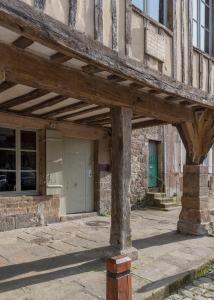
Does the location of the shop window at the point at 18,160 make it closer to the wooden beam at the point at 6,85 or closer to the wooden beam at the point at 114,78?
the wooden beam at the point at 6,85

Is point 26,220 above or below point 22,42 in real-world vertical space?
below

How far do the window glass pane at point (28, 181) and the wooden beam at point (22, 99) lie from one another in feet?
5.54

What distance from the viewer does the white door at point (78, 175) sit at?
26.0 ft

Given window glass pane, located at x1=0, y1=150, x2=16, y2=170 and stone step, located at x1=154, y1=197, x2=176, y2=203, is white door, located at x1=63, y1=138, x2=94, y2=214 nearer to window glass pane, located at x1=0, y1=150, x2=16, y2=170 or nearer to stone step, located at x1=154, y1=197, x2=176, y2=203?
window glass pane, located at x1=0, y1=150, x2=16, y2=170

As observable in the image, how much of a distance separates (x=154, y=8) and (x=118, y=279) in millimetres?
4709

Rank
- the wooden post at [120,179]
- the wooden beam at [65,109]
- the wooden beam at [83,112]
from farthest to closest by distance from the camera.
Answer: the wooden beam at [83,112] → the wooden beam at [65,109] → the wooden post at [120,179]

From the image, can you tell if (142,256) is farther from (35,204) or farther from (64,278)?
(35,204)

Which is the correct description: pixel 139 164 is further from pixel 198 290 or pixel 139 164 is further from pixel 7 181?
pixel 198 290

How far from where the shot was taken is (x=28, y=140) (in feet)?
23.7

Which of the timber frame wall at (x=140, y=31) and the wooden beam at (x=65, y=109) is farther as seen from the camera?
the wooden beam at (x=65, y=109)

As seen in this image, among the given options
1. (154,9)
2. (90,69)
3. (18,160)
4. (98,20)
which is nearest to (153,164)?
(18,160)

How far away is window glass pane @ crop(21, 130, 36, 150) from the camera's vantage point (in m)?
7.12

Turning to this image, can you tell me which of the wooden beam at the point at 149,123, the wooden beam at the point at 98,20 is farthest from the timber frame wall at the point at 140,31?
the wooden beam at the point at 149,123

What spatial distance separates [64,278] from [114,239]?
96cm
